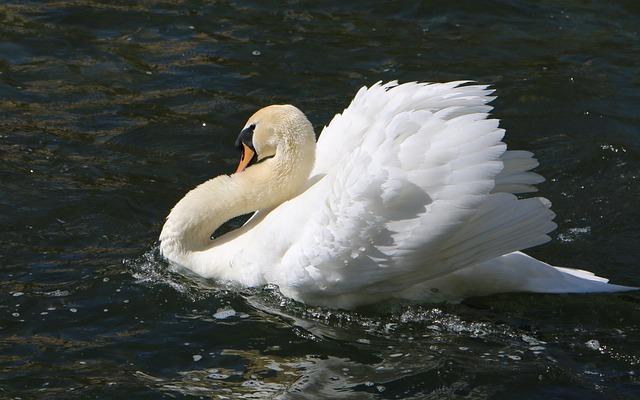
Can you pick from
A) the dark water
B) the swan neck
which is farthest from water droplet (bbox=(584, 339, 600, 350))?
the swan neck

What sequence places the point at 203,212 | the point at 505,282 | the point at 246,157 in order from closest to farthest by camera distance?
the point at 505,282
the point at 203,212
the point at 246,157

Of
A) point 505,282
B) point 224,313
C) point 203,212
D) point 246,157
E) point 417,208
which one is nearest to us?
point 417,208

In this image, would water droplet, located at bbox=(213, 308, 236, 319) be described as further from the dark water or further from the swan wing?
the swan wing

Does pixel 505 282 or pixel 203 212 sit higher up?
pixel 203 212

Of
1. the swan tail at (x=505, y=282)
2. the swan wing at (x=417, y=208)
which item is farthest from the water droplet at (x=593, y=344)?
the swan wing at (x=417, y=208)

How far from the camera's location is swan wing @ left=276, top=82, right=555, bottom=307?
6688 mm

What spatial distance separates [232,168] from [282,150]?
2158mm

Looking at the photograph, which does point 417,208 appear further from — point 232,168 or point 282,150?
point 232,168

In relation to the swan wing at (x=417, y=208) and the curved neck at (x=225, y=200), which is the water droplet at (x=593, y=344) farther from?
the curved neck at (x=225, y=200)

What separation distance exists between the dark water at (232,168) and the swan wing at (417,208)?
1.20 feet

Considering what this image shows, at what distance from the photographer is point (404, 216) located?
678cm

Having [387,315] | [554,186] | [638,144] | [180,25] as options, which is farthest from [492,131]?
[180,25]

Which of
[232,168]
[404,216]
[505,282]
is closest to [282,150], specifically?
[404,216]

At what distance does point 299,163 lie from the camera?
24.7 feet
